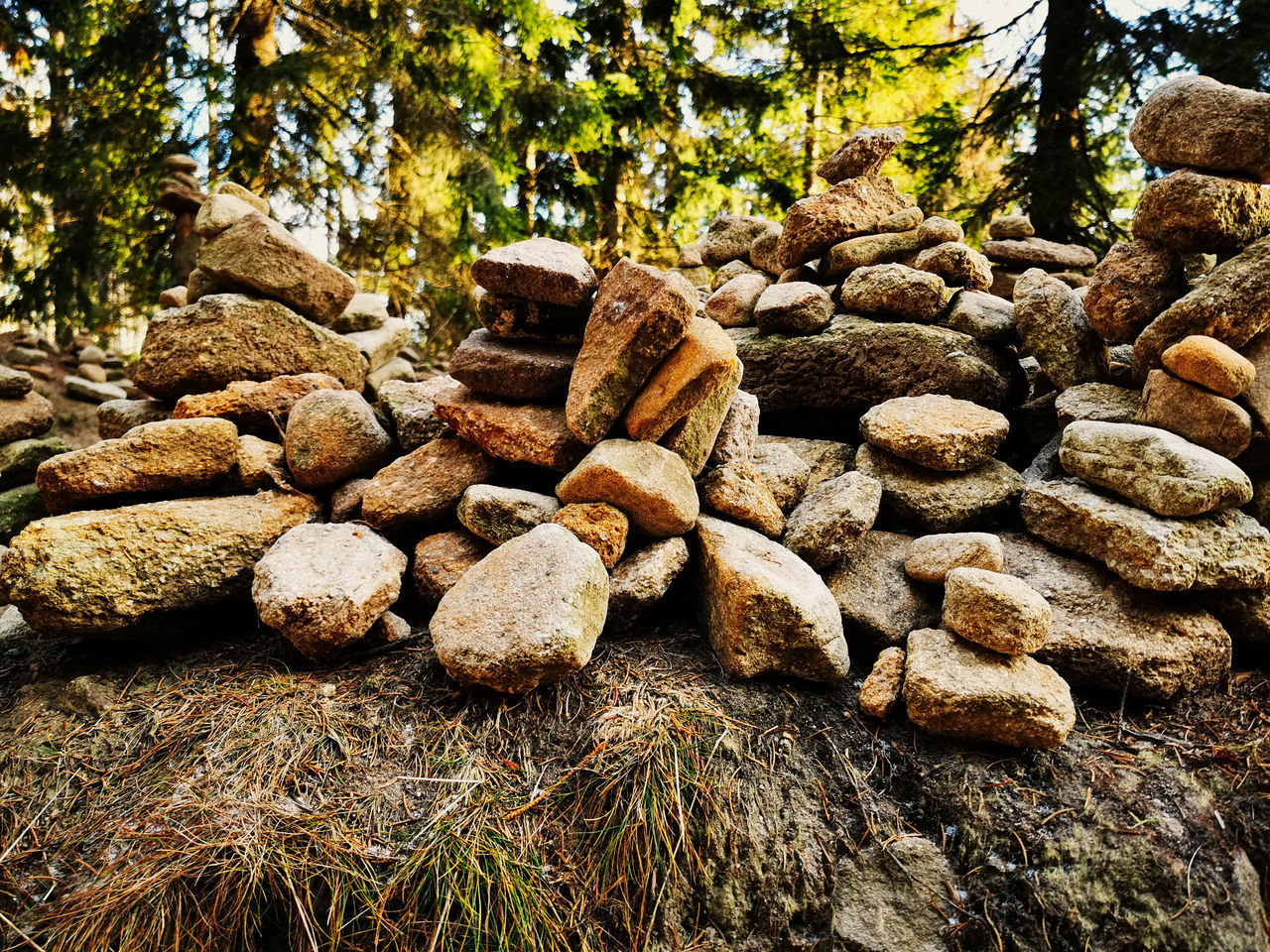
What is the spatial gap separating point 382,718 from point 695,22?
1061 cm

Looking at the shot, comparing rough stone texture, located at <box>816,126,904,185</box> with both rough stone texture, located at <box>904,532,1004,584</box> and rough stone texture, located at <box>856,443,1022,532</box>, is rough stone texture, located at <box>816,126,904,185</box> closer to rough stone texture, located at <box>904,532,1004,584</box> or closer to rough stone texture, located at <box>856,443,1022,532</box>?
rough stone texture, located at <box>856,443,1022,532</box>

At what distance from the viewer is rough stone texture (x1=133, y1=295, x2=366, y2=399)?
3.28 meters

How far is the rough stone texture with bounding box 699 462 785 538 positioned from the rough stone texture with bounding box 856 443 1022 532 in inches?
21.4

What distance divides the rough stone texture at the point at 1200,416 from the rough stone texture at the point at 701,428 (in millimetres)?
1727

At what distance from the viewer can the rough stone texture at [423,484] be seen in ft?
9.27

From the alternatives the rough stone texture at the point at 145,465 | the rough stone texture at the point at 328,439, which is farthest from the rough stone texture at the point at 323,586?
the rough stone texture at the point at 145,465

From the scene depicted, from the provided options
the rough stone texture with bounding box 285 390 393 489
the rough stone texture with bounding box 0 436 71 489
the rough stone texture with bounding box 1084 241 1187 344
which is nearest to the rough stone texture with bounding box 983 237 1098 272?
the rough stone texture with bounding box 1084 241 1187 344

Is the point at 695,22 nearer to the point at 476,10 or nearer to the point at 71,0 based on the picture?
the point at 476,10

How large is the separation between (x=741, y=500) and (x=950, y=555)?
841mm

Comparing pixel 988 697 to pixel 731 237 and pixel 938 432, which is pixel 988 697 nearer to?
pixel 938 432

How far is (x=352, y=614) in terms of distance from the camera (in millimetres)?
2355

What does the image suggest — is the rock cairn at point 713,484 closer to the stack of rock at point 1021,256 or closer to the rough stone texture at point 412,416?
the rough stone texture at point 412,416

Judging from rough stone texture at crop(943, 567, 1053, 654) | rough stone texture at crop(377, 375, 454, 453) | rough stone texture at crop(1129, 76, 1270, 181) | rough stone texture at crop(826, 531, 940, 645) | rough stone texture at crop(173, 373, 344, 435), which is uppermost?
rough stone texture at crop(1129, 76, 1270, 181)

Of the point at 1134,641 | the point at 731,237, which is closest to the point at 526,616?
the point at 1134,641
